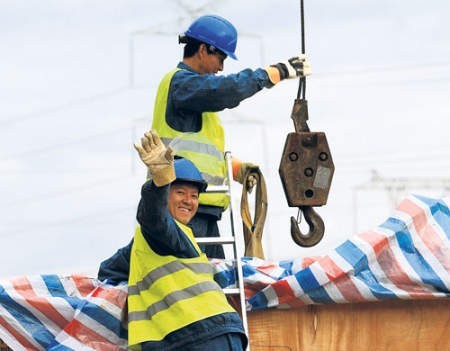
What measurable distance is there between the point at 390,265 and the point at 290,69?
1.48 metres

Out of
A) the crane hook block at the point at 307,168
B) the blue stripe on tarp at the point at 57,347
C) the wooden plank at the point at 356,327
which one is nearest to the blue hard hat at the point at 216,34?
the crane hook block at the point at 307,168

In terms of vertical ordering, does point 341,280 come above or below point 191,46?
below

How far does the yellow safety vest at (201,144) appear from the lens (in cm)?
941

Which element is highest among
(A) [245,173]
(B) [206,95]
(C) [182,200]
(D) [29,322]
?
(B) [206,95]

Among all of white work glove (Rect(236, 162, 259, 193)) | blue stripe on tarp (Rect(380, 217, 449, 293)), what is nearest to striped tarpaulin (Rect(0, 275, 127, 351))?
blue stripe on tarp (Rect(380, 217, 449, 293))

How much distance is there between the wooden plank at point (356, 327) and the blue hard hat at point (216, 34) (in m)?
1.86

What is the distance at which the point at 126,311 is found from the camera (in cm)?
846

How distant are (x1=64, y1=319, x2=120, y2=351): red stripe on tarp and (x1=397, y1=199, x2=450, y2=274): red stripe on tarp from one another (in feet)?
6.13

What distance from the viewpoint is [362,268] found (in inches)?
339

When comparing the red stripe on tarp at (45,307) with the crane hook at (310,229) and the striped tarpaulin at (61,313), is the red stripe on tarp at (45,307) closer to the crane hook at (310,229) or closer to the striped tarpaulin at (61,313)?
the striped tarpaulin at (61,313)

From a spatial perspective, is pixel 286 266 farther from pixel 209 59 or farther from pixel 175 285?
pixel 209 59

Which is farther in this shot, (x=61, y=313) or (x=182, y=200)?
(x=61, y=313)

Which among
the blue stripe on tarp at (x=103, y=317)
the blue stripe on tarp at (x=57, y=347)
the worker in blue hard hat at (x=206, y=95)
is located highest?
the worker in blue hard hat at (x=206, y=95)

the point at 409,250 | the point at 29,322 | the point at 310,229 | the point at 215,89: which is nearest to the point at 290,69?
the point at 215,89
